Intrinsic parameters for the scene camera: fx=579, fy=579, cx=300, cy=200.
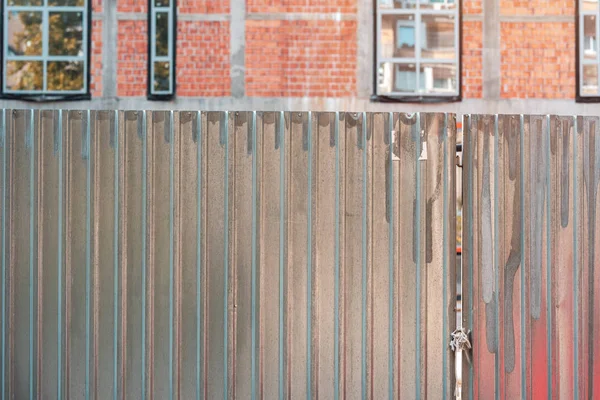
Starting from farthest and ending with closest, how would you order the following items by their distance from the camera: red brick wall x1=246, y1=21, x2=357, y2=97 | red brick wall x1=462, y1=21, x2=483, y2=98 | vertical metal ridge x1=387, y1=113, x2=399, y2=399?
red brick wall x1=462, y1=21, x2=483, y2=98, red brick wall x1=246, y1=21, x2=357, y2=97, vertical metal ridge x1=387, y1=113, x2=399, y2=399

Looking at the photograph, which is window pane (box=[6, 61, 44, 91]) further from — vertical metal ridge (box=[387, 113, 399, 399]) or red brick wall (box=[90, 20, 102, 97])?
vertical metal ridge (box=[387, 113, 399, 399])

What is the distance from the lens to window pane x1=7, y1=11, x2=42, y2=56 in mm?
6613

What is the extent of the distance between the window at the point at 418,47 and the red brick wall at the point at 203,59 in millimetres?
1728

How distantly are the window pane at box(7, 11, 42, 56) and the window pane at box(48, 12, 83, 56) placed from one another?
0.19 metres

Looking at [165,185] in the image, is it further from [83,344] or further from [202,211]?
[83,344]

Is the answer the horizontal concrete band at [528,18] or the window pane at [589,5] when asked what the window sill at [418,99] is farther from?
the window pane at [589,5]

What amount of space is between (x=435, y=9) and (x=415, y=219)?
13.9 feet

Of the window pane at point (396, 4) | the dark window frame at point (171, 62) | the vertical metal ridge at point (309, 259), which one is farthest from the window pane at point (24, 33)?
the vertical metal ridge at point (309, 259)

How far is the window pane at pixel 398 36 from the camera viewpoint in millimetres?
6598

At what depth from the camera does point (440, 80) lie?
259 inches

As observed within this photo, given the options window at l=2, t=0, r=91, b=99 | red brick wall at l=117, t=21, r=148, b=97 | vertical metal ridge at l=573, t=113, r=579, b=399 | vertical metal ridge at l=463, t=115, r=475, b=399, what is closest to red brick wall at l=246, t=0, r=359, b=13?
red brick wall at l=117, t=21, r=148, b=97

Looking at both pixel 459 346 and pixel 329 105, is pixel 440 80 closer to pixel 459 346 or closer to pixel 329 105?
pixel 329 105

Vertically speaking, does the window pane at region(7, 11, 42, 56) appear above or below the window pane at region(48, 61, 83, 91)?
above

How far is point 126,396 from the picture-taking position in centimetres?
321
